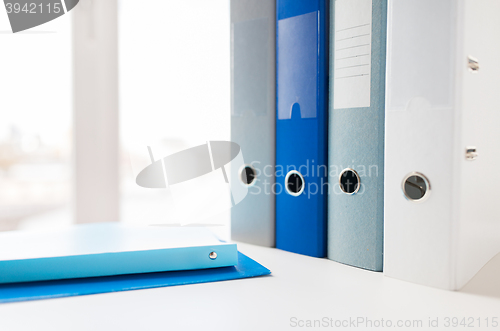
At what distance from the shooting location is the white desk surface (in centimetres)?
34

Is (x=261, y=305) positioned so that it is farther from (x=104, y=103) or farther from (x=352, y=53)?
(x=104, y=103)

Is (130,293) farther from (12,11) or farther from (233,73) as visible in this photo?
(12,11)

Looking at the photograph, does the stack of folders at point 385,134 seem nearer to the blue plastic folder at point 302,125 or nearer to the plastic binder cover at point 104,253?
the blue plastic folder at point 302,125

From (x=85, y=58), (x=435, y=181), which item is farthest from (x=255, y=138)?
(x=85, y=58)

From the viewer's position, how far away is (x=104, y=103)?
2.53 ft

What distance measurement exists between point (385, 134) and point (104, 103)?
0.55 meters

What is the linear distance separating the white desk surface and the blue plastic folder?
3.8 inches

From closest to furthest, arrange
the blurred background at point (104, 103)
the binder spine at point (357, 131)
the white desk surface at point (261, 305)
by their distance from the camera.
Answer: the white desk surface at point (261, 305) < the binder spine at point (357, 131) < the blurred background at point (104, 103)

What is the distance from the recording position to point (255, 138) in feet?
1.94

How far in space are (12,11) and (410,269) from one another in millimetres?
831

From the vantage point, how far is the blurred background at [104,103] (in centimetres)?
76

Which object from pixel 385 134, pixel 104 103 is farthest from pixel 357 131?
pixel 104 103

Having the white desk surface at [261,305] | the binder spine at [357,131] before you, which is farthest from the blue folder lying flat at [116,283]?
the binder spine at [357,131]

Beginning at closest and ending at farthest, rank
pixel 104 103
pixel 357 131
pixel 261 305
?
pixel 261 305 → pixel 357 131 → pixel 104 103
